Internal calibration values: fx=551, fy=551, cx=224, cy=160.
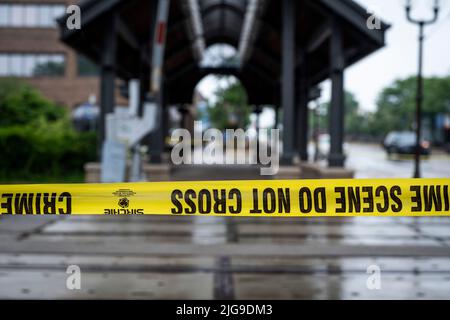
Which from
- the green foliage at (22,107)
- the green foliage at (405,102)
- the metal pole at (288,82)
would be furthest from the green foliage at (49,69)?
the green foliage at (405,102)

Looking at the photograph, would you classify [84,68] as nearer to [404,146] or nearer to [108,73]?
[404,146]

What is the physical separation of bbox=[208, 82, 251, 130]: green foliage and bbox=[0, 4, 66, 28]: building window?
58.0ft

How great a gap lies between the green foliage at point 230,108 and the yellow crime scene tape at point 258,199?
4517cm

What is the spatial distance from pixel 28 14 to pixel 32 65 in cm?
469

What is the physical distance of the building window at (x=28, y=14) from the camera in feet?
165

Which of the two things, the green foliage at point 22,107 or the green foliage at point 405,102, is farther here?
the green foliage at point 405,102

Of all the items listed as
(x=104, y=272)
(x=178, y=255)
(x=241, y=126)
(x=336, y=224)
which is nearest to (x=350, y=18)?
(x=336, y=224)

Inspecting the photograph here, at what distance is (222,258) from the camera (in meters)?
8.59

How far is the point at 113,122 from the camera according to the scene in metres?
16.1

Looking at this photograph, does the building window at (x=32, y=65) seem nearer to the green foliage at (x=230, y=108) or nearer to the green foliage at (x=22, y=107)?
the green foliage at (x=22, y=107)

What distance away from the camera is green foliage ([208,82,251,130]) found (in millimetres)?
55469

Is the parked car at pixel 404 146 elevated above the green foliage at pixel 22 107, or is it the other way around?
the green foliage at pixel 22 107
